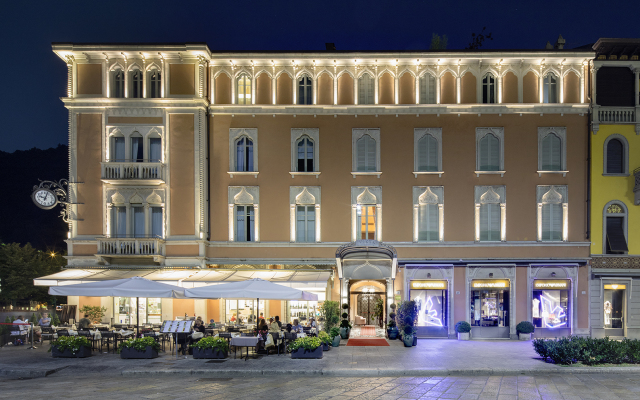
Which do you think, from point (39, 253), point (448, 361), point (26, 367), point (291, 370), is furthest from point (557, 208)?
point (39, 253)

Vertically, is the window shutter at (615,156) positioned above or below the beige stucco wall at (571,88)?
below

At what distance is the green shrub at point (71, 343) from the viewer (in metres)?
19.6

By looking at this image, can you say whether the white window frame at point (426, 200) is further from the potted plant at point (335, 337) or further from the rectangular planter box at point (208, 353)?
the rectangular planter box at point (208, 353)

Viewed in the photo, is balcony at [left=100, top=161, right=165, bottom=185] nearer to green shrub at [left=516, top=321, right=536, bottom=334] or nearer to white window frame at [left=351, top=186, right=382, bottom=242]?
white window frame at [left=351, top=186, right=382, bottom=242]

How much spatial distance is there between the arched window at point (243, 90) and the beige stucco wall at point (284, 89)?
1649 millimetres

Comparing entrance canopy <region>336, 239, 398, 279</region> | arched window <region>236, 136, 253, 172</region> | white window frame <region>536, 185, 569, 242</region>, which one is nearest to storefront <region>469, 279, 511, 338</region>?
white window frame <region>536, 185, 569, 242</region>

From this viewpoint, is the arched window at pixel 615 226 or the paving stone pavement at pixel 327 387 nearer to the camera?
the paving stone pavement at pixel 327 387

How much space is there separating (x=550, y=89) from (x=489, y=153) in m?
4.86

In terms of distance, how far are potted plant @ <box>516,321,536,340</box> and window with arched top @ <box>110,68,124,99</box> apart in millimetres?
24393

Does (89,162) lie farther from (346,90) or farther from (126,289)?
(346,90)

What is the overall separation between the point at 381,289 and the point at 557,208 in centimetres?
1056

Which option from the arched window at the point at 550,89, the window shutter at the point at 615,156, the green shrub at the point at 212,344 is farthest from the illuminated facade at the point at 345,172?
the green shrub at the point at 212,344

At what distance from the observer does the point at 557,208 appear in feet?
92.3

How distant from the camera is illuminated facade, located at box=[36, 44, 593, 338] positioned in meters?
27.6
